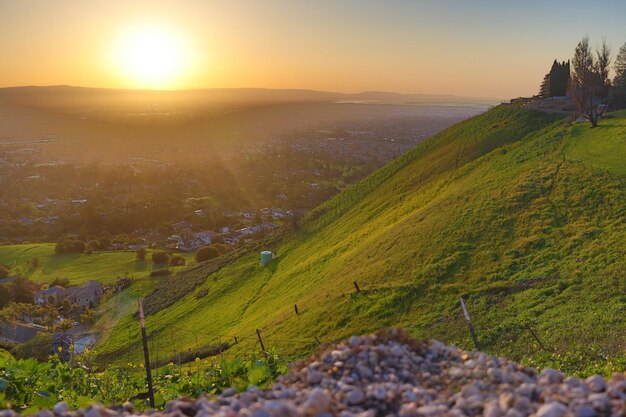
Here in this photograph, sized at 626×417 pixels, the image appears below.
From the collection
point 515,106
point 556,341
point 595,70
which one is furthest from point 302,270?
point 595,70

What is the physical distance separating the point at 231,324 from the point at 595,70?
60.1 meters

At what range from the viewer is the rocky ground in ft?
19.2

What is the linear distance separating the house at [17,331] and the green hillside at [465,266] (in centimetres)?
1684

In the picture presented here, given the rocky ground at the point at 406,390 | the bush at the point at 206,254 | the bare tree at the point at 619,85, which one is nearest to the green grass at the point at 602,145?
the bare tree at the point at 619,85

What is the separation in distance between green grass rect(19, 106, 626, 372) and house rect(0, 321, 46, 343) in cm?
1956

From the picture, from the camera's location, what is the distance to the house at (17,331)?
192ft

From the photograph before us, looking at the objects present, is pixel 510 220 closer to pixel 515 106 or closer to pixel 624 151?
pixel 624 151

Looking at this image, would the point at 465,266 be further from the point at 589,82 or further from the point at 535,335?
the point at 589,82

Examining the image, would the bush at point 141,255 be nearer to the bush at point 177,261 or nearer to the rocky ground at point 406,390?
the bush at point 177,261

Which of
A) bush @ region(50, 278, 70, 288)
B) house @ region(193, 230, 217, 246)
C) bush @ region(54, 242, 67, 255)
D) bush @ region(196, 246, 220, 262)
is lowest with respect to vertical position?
bush @ region(50, 278, 70, 288)

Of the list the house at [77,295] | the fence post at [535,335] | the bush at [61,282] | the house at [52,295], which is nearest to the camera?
the fence post at [535,335]

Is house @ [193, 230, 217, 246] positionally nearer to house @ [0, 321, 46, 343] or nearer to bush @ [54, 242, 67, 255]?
bush @ [54, 242, 67, 255]

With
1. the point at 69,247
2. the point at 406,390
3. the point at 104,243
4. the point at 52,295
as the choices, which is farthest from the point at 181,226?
the point at 406,390

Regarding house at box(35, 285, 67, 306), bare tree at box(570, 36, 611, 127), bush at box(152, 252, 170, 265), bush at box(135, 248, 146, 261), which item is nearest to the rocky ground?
bare tree at box(570, 36, 611, 127)
